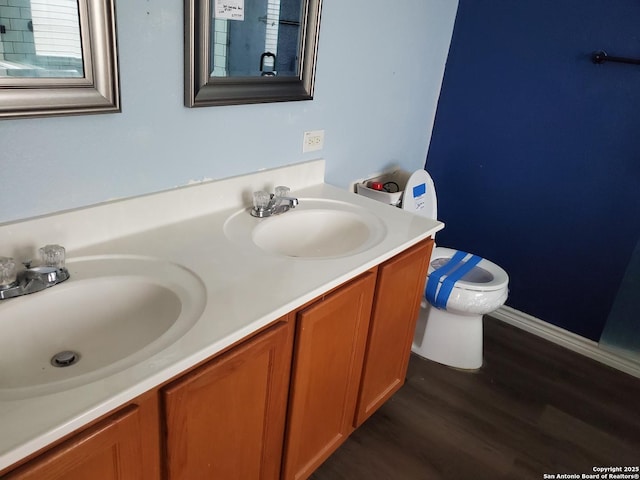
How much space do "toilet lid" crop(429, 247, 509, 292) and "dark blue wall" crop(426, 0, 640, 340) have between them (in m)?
0.35

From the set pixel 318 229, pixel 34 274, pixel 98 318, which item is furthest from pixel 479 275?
pixel 34 274

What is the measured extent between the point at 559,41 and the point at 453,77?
51 centimetres

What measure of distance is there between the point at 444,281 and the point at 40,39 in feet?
5.39

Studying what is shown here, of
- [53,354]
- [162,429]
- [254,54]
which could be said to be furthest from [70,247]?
[254,54]

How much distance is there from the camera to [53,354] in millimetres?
1028

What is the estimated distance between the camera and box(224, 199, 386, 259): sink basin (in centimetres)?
155

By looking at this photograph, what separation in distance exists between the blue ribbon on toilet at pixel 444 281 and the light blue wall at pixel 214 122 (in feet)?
1.82

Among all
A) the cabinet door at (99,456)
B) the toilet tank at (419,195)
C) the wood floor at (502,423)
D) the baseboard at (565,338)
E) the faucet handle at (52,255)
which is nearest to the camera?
the cabinet door at (99,456)

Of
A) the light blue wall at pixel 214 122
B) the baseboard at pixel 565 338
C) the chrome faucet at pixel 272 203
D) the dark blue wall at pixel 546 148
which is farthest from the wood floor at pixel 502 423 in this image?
the light blue wall at pixel 214 122

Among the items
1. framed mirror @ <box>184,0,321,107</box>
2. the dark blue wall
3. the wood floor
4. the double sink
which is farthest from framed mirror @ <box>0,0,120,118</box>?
the dark blue wall

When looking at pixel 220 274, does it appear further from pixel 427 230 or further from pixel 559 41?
pixel 559 41

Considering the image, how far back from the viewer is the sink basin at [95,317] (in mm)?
970

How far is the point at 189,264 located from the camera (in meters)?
A: 1.19

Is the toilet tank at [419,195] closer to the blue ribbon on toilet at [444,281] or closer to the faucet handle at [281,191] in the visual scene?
the blue ribbon on toilet at [444,281]
